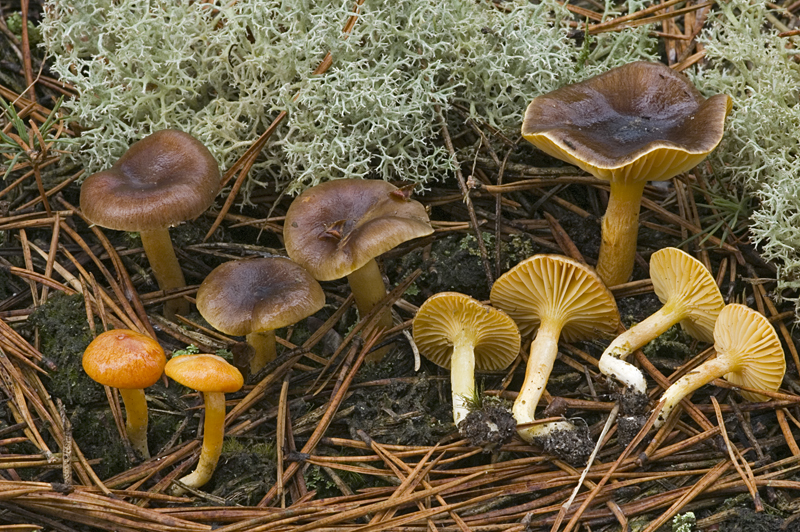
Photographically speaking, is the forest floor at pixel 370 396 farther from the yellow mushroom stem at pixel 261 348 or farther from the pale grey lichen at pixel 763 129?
the pale grey lichen at pixel 763 129

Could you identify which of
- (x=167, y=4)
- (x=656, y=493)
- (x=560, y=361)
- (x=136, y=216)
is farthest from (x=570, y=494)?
(x=167, y=4)

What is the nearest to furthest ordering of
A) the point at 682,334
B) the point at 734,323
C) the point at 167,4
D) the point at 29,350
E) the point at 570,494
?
the point at 570,494 → the point at 734,323 → the point at 29,350 → the point at 682,334 → the point at 167,4

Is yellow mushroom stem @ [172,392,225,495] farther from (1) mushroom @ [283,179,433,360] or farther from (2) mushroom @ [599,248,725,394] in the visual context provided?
(2) mushroom @ [599,248,725,394]

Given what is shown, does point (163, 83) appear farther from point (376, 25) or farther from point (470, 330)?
point (470, 330)

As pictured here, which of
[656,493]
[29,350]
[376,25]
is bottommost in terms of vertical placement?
[656,493]

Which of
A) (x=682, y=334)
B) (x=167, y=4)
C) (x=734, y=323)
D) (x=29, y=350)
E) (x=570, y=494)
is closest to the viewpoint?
(x=570, y=494)

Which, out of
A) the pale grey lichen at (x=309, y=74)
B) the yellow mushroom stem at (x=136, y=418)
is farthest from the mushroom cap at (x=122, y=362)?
the pale grey lichen at (x=309, y=74)
